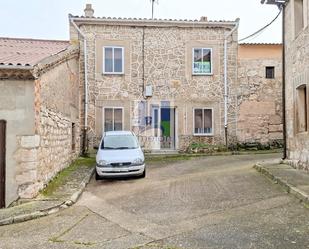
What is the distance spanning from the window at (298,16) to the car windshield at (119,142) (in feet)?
21.2

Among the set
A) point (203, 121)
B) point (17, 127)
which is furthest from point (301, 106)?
point (17, 127)

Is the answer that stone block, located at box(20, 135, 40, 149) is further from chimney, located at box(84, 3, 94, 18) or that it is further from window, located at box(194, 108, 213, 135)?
chimney, located at box(84, 3, 94, 18)

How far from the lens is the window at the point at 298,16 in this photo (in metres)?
11.9

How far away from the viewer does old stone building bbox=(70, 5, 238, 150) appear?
61.4 feet

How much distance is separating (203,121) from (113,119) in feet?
15.0

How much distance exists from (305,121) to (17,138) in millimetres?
8320

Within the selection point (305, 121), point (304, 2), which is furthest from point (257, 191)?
point (304, 2)

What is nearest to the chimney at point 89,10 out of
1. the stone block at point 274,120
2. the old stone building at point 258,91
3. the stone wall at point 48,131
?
the stone wall at point 48,131

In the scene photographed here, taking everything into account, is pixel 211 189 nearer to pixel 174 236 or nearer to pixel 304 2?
pixel 174 236

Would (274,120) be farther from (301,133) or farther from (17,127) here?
(17,127)

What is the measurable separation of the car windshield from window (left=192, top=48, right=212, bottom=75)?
7237 mm

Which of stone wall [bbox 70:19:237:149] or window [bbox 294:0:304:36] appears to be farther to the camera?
stone wall [bbox 70:19:237:149]

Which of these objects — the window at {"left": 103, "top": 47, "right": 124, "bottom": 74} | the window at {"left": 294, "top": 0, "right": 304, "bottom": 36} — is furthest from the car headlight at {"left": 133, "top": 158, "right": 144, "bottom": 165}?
the window at {"left": 103, "top": 47, "right": 124, "bottom": 74}

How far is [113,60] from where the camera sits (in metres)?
19.0
